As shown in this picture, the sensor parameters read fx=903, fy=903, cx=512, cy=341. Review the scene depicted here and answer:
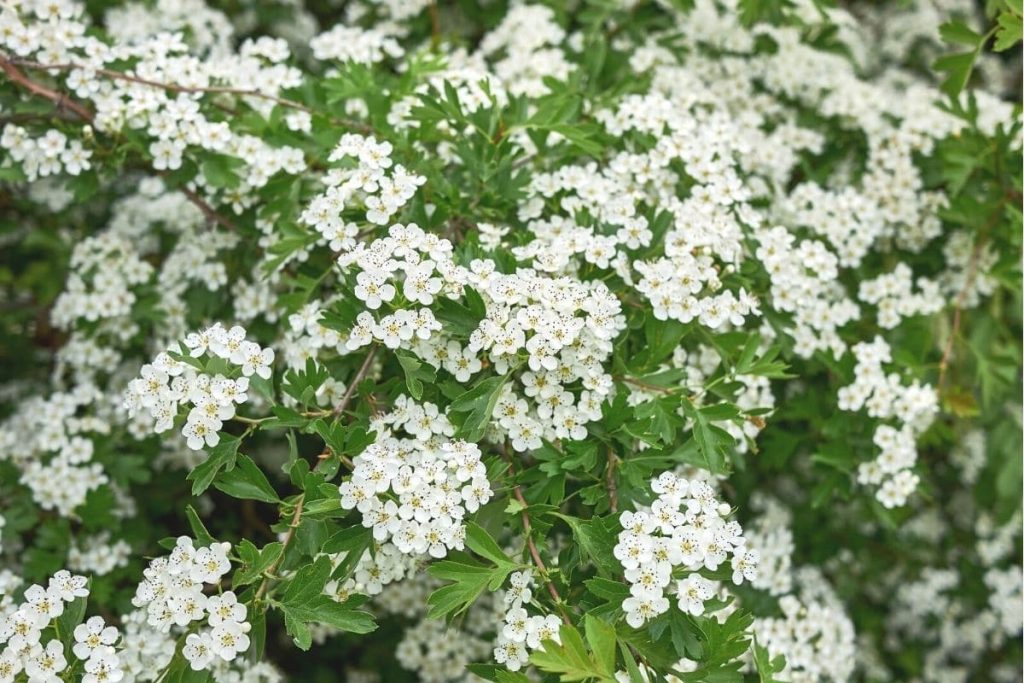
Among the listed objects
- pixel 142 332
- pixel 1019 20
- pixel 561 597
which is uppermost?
pixel 1019 20

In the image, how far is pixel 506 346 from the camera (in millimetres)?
2059

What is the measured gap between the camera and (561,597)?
204cm

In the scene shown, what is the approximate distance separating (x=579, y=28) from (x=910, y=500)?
8.62 feet

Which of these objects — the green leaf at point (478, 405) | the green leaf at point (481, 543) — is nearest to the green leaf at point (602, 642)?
the green leaf at point (481, 543)

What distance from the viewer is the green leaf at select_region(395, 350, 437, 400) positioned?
6.71 feet

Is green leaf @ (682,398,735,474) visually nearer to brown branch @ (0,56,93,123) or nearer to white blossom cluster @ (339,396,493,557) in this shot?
white blossom cluster @ (339,396,493,557)

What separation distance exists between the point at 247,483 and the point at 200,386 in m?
0.25

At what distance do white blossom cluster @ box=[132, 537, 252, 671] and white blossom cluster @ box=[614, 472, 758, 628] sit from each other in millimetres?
838

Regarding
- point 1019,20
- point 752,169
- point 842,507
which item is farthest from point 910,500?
point 1019,20

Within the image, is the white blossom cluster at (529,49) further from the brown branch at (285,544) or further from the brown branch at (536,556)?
the brown branch at (285,544)

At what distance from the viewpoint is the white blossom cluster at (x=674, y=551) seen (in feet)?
6.19

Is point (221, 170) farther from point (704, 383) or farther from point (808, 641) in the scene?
point (808, 641)

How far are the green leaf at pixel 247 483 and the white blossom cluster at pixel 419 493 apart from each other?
0.80 ft

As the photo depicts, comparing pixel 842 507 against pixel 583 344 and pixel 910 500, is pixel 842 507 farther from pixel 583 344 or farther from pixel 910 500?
pixel 583 344
